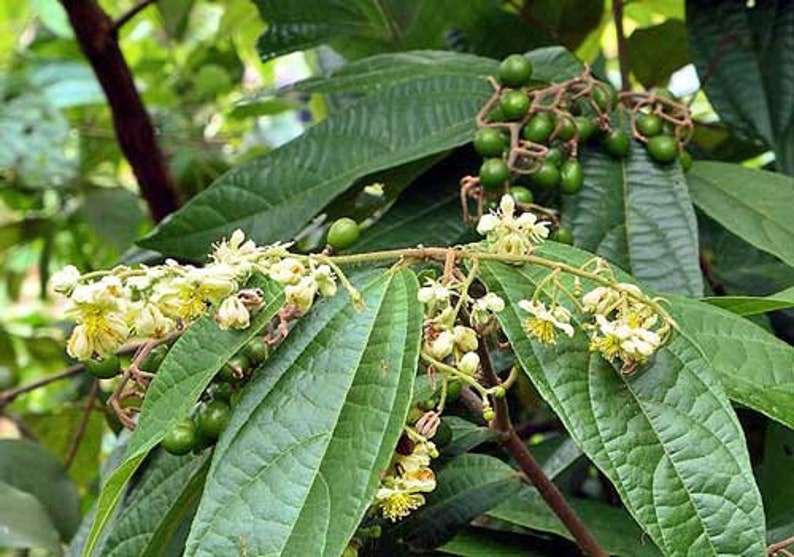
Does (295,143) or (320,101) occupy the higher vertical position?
(295,143)

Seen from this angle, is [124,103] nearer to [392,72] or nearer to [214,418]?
[392,72]

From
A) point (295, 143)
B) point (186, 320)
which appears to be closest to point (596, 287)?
point (186, 320)

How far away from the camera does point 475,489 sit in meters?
0.70

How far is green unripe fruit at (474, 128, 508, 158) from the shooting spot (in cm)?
80

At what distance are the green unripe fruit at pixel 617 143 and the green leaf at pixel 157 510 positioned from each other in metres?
0.37

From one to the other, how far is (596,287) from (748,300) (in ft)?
0.33

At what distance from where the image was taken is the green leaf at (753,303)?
2.02ft

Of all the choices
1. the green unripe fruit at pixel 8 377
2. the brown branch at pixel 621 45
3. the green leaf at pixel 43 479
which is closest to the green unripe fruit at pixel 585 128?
the brown branch at pixel 621 45

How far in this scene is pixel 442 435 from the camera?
2.11 ft

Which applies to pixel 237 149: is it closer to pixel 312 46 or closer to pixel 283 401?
pixel 312 46

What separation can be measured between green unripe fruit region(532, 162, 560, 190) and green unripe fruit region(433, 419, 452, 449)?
0.22 m

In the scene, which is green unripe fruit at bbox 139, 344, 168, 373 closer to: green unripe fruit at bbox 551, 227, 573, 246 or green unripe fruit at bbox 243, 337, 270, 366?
green unripe fruit at bbox 243, 337, 270, 366

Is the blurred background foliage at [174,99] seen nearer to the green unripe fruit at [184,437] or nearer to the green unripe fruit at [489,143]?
the green unripe fruit at [489,143]

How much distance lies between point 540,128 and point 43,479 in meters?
0.57
